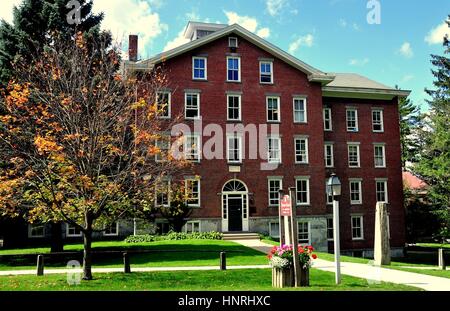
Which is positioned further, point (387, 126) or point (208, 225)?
point (387, 126)

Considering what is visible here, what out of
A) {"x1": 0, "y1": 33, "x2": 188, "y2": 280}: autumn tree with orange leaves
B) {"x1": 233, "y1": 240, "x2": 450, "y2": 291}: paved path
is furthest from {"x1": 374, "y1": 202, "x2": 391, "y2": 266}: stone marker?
{"x1": 0, "y1": 33, "x2": 188, "y2": 280}: autumn tree with orange leaves

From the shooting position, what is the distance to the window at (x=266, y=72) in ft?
107

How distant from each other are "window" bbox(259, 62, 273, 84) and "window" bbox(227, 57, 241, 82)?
1701mm

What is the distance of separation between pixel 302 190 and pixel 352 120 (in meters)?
8.41

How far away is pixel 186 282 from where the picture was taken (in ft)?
44.4

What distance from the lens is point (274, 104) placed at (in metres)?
32.6

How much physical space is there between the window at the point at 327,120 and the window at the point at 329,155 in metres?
1.47

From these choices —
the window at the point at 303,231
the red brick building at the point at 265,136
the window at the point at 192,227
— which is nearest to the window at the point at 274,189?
the red brick building at the point at 265,136

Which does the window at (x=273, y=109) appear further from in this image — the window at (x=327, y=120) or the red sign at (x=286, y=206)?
the red sign at (x=286, y=206)

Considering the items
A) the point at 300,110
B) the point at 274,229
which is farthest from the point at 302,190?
the point at 300,110
